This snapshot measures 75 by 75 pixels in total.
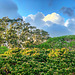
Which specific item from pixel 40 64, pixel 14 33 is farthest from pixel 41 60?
pixel 14 33

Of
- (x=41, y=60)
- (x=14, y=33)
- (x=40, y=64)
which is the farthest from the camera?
(x=14, y=33)

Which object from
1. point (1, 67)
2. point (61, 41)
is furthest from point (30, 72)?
point (61, 41)

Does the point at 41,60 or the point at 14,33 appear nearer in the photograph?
the point at 41,60

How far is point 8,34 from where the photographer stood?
22562 mm

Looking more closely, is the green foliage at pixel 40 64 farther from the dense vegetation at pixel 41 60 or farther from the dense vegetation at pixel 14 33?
the dense vegetation at pixel 14 33

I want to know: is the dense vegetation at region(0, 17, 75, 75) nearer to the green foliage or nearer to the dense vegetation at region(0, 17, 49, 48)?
the green foliage

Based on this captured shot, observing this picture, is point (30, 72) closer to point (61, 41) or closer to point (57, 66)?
point (57, 66)

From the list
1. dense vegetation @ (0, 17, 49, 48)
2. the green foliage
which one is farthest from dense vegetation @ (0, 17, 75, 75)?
dense vegetation @ (0, 17, 49, 48)

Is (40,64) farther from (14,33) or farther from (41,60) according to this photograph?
(14,33)

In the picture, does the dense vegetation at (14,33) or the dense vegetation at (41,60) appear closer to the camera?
the dense vegetation at (41,60)

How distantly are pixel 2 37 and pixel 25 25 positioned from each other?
705cm

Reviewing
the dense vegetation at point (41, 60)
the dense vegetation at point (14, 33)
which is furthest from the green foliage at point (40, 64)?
the dense vegetation at point (14, 33)

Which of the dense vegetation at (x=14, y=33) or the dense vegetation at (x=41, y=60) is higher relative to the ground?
the dense vegetation at (x=14, y=33)

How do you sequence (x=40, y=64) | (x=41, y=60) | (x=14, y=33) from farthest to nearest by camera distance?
(x=14, y=33) → (x=41, y=60) → (x=40, y=64)
